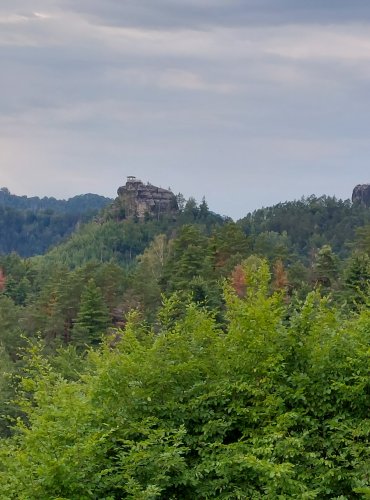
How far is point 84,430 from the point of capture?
9.81 meters

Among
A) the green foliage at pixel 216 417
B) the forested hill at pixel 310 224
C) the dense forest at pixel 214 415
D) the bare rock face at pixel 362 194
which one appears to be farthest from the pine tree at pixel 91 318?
the bare rock face at pixel 362 194

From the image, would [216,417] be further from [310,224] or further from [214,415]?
[310,224]

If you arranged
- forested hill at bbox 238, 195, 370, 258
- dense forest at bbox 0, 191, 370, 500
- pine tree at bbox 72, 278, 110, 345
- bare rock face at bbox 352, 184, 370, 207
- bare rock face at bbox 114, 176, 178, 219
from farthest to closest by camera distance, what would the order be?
bare rock face at bbox 352, 184, 370, 207, bare rock face at bbox 114, 176, 178, 219, forested hill at bbox 238, 195, 370, 258, pine tree at bbox 72, 278, 110, 345, dense forest at bbox 0, 191, 370, 500

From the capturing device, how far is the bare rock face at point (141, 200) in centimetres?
11816

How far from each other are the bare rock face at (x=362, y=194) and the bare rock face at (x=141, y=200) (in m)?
38.9

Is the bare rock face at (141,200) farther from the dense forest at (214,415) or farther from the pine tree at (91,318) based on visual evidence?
the dense forest at (214,415)

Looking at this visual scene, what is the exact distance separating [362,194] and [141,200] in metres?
46.6

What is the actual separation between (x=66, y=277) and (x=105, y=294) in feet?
8.92

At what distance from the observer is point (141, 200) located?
390 ft

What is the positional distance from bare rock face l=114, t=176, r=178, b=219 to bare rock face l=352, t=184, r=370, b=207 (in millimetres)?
38881

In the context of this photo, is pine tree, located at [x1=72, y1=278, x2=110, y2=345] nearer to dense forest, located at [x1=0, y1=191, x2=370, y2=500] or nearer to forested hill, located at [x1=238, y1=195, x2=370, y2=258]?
dense forest, located at [x1=0, y1=191, x2=370, y2=500]

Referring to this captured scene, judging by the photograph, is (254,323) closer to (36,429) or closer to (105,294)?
(36,429)

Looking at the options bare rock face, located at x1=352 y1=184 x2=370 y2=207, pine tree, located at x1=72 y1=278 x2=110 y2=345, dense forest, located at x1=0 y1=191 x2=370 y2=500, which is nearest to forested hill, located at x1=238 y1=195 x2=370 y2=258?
bare rock face, located at x1=352 y1=184 x2=370 y2=207

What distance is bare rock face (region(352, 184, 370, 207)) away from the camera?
14150 centimetres
